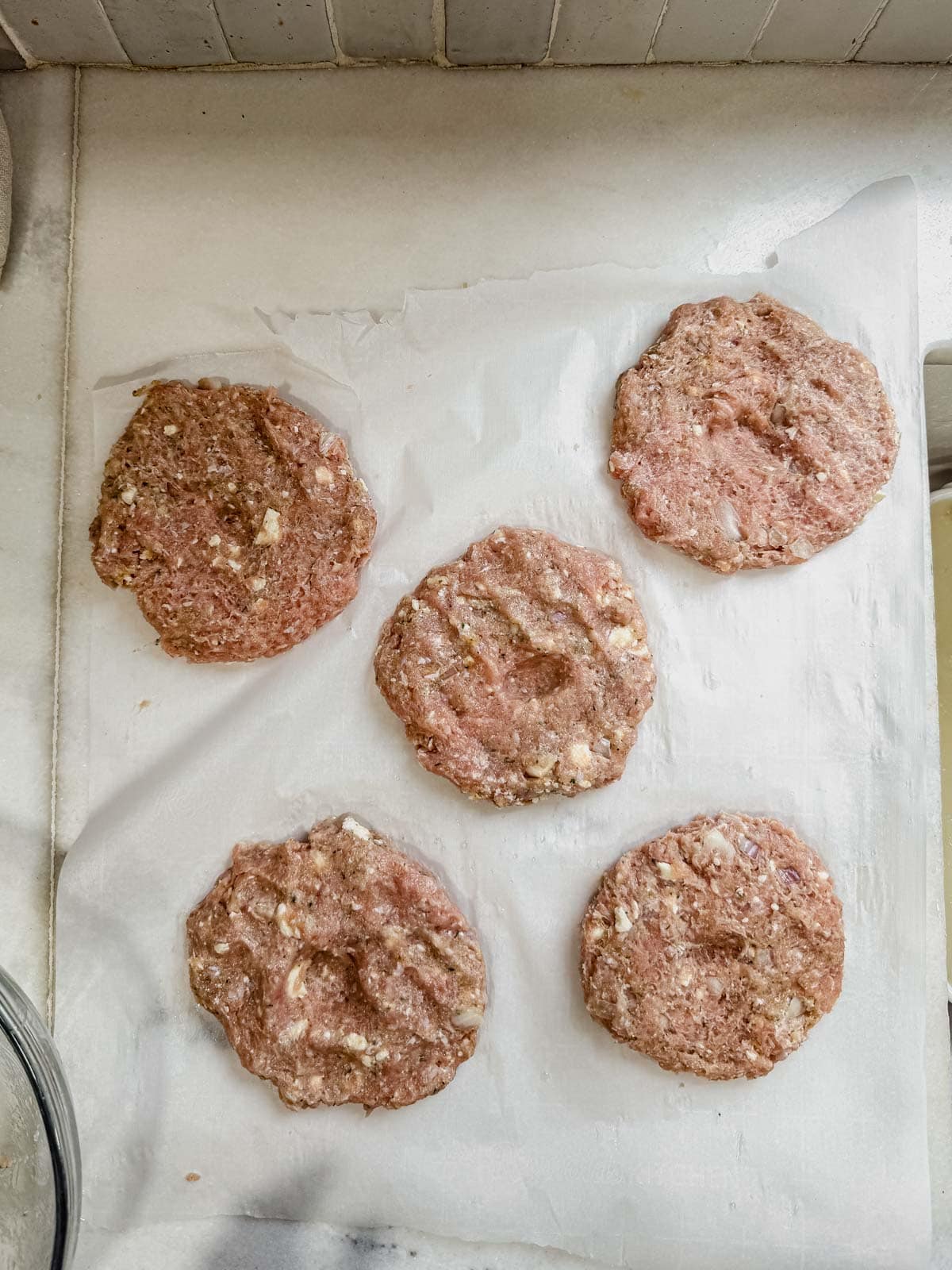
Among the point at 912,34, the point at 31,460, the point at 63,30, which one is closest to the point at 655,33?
the point at 912,34

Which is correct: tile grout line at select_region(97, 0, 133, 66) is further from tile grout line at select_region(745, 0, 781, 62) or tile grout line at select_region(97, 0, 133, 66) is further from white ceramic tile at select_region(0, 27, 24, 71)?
tile grout line at select_region(745, 0, 781, 62)

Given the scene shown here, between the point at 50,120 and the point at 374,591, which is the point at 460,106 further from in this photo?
the point at 374,591

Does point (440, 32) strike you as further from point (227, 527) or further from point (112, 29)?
point (227, 527)

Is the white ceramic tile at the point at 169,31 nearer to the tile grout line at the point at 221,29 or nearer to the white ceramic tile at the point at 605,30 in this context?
the tile grout line at the point at 221,29

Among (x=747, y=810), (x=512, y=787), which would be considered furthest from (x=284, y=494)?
(x=747, y=810)

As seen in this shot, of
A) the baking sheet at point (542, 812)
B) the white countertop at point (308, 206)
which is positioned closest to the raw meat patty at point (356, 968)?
the baking sheet at point (542, 812)

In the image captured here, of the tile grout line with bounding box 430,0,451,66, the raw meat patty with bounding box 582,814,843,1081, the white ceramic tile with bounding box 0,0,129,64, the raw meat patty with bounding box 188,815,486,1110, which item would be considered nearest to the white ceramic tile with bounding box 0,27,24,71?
the white ceramic tile with bounding box 0,0,129,64
